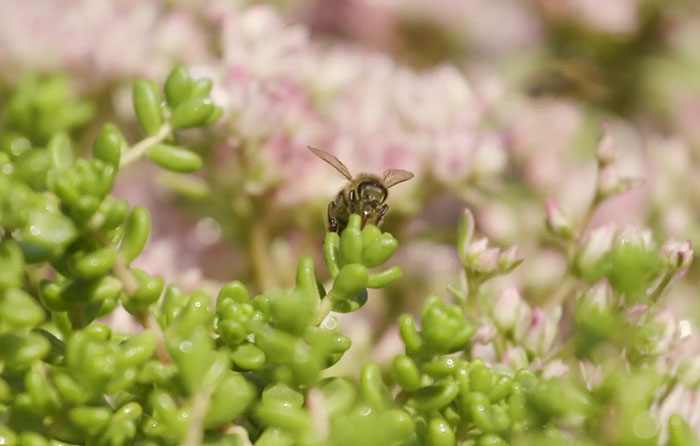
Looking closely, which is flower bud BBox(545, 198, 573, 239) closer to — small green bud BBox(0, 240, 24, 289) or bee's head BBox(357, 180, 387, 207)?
bee's head BBox(357, 180, 387, 207)

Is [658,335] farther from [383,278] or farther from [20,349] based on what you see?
[20,349]

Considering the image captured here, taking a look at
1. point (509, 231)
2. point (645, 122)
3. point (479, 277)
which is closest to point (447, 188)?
point (509, 231)

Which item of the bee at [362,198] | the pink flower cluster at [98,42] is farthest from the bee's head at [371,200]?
the pink flower cluster at [98,42]

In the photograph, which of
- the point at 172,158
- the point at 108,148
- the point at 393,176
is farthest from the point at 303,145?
the point at 108,148

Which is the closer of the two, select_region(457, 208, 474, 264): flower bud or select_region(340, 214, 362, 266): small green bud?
select_region(340, 214, 362, 266): small green bud

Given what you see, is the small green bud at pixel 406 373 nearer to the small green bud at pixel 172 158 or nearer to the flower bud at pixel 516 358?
the flower bud at pixel 516 358

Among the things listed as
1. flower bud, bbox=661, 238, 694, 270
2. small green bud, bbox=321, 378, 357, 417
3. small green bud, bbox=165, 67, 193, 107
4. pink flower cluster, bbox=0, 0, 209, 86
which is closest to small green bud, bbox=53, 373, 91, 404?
small green bud, bbox=321, 378, 357, 417

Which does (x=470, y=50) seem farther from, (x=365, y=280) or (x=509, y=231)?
(x=365, y=280)
